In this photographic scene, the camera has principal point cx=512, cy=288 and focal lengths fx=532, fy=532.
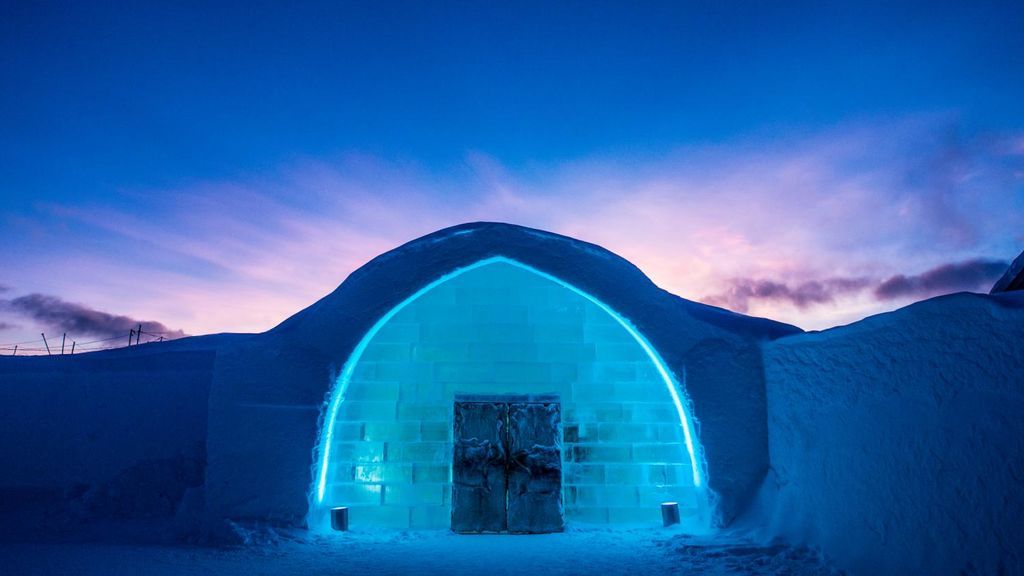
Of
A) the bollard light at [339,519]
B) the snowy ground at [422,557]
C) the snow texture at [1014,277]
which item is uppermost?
the snow texture at [1014,277]

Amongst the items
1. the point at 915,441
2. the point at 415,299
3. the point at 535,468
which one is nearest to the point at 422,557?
the point at 535,468

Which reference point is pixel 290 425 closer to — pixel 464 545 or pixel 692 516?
pixel 464 545

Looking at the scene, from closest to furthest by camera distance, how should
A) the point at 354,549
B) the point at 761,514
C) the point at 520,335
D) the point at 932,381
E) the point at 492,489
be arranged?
the point at 932,381 → the point at 354,549 → the point at 761,514 → the point at 492,489 → the point at 520,335

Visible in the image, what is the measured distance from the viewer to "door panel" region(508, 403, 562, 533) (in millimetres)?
6066

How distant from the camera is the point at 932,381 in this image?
11.7 feet

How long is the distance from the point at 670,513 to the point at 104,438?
790 centimetres

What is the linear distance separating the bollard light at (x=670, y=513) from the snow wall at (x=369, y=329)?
0.48 m

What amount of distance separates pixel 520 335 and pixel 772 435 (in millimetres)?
3056

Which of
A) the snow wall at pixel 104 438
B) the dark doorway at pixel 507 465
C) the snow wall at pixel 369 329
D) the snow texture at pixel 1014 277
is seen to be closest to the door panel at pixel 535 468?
the dark doorway at pixel 507 465

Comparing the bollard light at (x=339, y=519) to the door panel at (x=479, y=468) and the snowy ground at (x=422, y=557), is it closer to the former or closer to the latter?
the snowy ground at (x=422, y=557)

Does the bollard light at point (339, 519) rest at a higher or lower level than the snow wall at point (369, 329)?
lower

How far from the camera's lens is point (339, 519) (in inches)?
233

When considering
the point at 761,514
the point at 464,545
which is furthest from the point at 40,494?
the point at 761,514

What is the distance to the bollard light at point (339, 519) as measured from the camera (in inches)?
233
